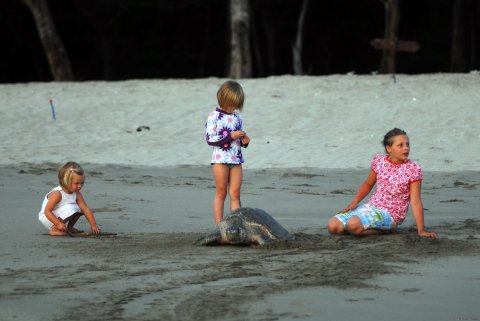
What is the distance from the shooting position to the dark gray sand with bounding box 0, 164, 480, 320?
5266 mm

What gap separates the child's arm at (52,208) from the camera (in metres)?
7.85

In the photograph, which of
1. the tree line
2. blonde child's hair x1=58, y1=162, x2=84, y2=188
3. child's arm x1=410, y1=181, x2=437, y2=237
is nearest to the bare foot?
blonde child's hair x1=58, y1=162, x2=84, y2=188

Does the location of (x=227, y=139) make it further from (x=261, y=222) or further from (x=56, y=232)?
(x=56, y=232)

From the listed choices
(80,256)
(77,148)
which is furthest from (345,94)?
(80,256)

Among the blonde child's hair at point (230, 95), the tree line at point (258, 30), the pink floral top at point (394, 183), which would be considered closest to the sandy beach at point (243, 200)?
the pink floral top at point (394, 183)

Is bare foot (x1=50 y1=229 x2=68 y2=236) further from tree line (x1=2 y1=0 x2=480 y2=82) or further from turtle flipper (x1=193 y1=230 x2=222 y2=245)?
tree line (x1=2 y1=0 x2=480 y2=82)

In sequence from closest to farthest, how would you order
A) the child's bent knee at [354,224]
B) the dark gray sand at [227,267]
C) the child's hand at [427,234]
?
the dark gray sand at [227,267]
the child's hand at [427,234]
the child's bent knee at [354,224]

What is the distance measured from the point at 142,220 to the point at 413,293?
→ 364 cm

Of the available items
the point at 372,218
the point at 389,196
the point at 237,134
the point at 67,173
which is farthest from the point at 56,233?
the point at 389,196

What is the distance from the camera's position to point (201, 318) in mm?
5074

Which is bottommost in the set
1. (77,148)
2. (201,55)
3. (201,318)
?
(201,318)

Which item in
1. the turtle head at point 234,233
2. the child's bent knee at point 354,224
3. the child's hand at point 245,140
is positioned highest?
the child's hand at point 245,140

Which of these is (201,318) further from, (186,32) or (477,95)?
(186,32)

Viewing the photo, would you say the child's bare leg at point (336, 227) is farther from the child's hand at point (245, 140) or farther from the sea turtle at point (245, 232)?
the child's hand at point (245, 140)
